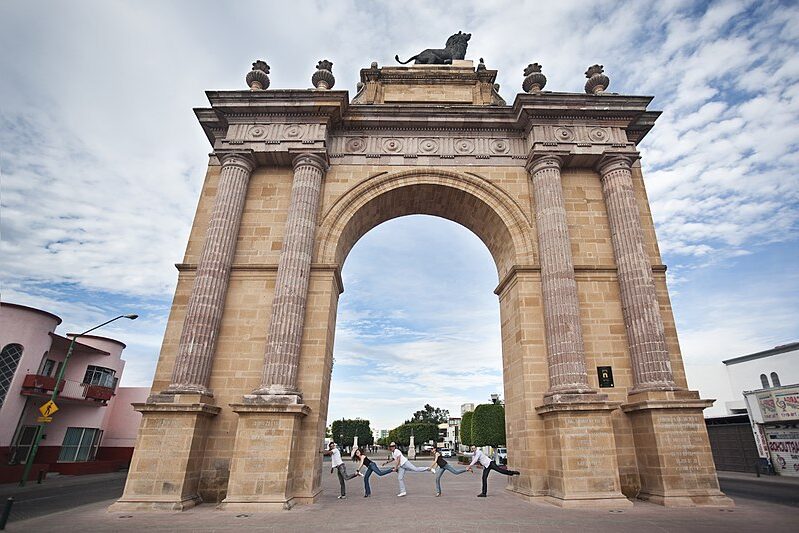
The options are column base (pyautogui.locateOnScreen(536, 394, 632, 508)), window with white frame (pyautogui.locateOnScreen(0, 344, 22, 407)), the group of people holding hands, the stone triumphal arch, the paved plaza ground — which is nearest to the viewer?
the paved plaza ground

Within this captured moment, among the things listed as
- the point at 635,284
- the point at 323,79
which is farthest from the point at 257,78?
the point at 635,284

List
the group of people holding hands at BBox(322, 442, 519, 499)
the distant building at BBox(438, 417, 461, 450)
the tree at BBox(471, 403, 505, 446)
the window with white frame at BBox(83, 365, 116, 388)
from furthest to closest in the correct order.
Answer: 1. the distant building at BBox(438, 417, 461, 450)
2. the tree at BBox(471, 403, 505, 446)
3. the window with white frame at BBox(83, 365, 116, 388)
4. the group of people holding hands at BBox(322, 442, 519, 499)

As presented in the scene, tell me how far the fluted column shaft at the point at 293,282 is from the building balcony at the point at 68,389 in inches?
674

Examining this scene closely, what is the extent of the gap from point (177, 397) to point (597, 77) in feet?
58.7

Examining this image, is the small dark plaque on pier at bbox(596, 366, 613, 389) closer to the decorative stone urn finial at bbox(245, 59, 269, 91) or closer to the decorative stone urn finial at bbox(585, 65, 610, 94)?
the decorative stone urn finial at bbox(585, 65, 610, 94)

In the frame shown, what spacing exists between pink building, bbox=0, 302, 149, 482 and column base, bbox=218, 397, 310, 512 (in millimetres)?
15650

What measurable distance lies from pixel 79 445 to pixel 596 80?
1372 inches

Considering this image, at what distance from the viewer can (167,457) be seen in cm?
1036

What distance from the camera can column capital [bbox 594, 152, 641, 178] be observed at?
1453 cm

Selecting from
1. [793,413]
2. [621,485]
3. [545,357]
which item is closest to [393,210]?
[545,357]

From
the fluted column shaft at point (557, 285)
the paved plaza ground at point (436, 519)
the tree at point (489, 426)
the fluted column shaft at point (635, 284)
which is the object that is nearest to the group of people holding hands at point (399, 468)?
the paved plaza ground at point (436, 519)

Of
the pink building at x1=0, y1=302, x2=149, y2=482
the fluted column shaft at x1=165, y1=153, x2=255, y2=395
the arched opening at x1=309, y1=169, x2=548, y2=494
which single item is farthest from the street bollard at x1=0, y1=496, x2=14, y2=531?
the pink building at x1=0, y1=302, x2=149, y2=482

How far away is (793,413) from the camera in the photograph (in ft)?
78.9

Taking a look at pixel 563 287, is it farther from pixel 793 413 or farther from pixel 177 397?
pixel 793 413
